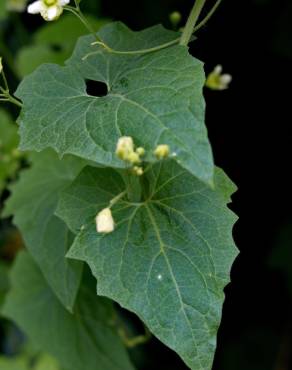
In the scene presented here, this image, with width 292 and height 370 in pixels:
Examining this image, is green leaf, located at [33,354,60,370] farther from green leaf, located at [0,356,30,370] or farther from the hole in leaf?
the hole in leaf

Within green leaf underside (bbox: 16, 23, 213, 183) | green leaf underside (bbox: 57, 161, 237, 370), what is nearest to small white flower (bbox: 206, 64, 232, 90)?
green leaf underside (bbox: 16, 23, 213, 183)

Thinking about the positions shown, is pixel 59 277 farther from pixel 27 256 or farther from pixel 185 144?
pixel 185 144

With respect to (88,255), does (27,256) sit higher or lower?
lower

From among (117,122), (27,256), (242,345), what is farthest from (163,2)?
(117,122)

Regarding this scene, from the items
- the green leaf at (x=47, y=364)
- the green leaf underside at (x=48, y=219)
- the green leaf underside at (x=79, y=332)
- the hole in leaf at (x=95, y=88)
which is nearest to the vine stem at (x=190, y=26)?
the green leaf underside at (x=48, y=219)

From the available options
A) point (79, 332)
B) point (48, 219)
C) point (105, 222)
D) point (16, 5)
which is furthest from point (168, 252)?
point (16, 5)
